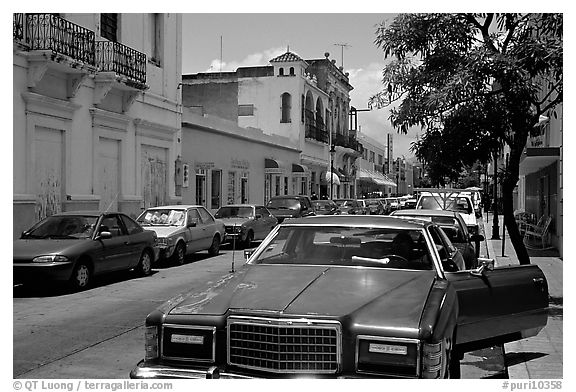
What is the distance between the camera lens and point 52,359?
7.29 meters

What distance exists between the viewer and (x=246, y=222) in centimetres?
2094

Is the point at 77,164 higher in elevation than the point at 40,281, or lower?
higher

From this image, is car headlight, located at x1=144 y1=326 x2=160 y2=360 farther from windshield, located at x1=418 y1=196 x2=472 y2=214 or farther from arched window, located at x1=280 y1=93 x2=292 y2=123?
arched window, located at x1=280 y1=93 x2=292 y2=123

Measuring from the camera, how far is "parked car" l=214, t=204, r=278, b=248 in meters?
20.6

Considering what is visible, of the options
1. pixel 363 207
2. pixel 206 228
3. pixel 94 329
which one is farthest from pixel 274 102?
pixel 94 329

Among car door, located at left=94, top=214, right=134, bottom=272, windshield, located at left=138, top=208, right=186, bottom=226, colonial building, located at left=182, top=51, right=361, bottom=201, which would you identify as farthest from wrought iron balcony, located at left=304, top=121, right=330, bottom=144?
car door, located at left=94, top=214, right=134, bottom=272

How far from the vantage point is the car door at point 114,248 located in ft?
41.5

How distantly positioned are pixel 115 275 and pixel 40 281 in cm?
303

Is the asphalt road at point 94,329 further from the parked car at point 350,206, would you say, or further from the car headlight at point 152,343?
the parked car at point 350,206

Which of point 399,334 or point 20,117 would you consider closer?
point 399,334

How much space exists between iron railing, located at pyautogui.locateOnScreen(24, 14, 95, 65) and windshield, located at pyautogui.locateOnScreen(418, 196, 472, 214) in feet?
37.2
